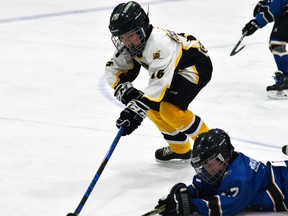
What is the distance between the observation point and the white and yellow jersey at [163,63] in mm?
3623

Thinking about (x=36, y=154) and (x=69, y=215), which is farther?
(x=36, y=154)

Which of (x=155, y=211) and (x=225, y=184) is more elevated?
(x=225, y=184)

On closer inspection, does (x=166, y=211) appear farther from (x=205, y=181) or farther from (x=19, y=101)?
(x=19, y=101)

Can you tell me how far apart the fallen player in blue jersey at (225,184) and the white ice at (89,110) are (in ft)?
0.89

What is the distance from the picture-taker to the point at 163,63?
364cm

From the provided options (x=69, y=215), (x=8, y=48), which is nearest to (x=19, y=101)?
(x=8, y=48)

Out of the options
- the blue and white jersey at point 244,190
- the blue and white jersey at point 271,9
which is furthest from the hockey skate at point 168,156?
the blue and white jersey at point 271,9

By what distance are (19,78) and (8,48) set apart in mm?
885

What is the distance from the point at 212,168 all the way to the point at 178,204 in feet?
0.68

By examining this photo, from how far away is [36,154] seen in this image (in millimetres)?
4242

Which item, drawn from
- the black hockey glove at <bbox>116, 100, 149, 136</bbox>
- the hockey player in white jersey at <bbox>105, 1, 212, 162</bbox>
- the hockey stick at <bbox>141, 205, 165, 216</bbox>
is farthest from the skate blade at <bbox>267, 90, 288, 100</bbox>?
the hockey stick at <bbox>141, 205, 165, 216</bbox>

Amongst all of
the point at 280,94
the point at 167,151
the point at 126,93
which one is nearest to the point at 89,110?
the point at 167,151

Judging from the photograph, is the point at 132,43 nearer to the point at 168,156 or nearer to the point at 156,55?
the point at 156,55

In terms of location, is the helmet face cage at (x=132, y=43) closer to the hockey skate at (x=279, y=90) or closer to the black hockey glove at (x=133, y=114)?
the black hockey glove at (x=133, y=114)
